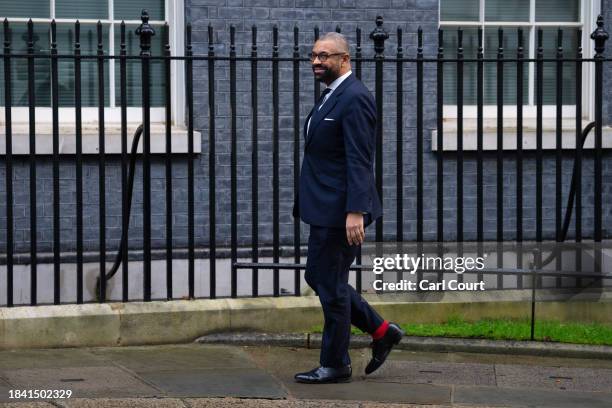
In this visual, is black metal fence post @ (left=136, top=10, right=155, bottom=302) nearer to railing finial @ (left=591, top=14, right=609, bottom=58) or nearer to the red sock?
the red sock

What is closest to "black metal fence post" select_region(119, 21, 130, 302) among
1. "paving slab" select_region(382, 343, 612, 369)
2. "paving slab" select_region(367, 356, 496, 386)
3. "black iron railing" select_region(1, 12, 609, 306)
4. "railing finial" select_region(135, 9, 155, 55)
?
"black iron railing" select_region(1, 12, 609, 306)

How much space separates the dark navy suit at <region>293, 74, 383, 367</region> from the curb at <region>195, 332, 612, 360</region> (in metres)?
1.10

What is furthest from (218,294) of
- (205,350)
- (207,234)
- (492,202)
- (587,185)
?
(587,185)

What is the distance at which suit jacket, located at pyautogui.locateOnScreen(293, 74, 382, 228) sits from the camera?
22.6 ft

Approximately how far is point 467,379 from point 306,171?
154 centimetres

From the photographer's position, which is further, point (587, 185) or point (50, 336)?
point (587, 185)

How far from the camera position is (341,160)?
7012mm

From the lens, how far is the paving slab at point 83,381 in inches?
271

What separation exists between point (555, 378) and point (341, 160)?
6.16 ft

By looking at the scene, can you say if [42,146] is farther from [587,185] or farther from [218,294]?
[587,185]

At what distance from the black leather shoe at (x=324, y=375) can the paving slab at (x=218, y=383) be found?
148mm

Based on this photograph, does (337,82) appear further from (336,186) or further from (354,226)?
(354,226)

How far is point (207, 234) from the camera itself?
9773 mm

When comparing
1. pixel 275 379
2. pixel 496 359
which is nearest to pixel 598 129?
pixel 496 359
